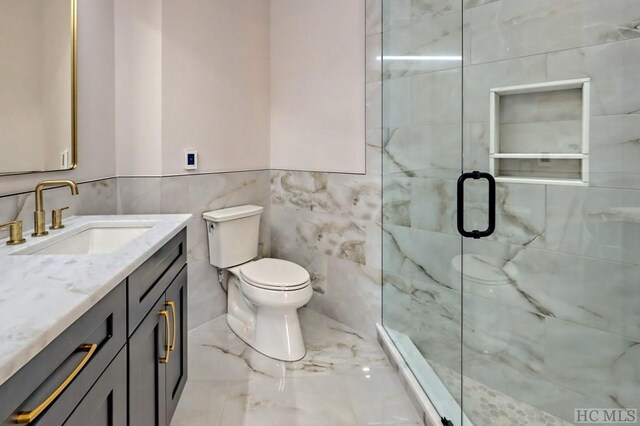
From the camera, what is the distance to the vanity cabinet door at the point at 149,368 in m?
1.06

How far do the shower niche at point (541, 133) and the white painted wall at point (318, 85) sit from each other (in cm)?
82

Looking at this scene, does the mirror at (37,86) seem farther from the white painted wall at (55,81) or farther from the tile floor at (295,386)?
the tile floor at (295,386)

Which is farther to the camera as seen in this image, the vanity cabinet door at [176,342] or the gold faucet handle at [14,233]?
the vanity cabinet door at [176,342]

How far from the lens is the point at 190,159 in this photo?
237cm

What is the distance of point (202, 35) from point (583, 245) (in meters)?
2.36

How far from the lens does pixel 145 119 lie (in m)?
2.20

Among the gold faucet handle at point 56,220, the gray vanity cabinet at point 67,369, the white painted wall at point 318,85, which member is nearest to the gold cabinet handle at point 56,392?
the gray vanity cabinet at point 67,369

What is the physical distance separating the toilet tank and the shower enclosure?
1.04m

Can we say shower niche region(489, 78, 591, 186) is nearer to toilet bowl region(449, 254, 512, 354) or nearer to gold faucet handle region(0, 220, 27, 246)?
toilet bowl region(449, 254, 512, 354)

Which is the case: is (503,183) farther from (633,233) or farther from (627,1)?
(627,1)

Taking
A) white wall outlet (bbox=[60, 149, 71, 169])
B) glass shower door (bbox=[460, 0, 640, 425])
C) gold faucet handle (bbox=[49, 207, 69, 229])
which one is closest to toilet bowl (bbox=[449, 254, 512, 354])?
glass shower door (bbox=[460, 0, 640, 425])

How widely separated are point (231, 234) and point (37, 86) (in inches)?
50.5

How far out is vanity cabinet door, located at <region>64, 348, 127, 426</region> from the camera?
2.49ft

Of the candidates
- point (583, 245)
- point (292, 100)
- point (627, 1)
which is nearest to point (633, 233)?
point (583, 245)
